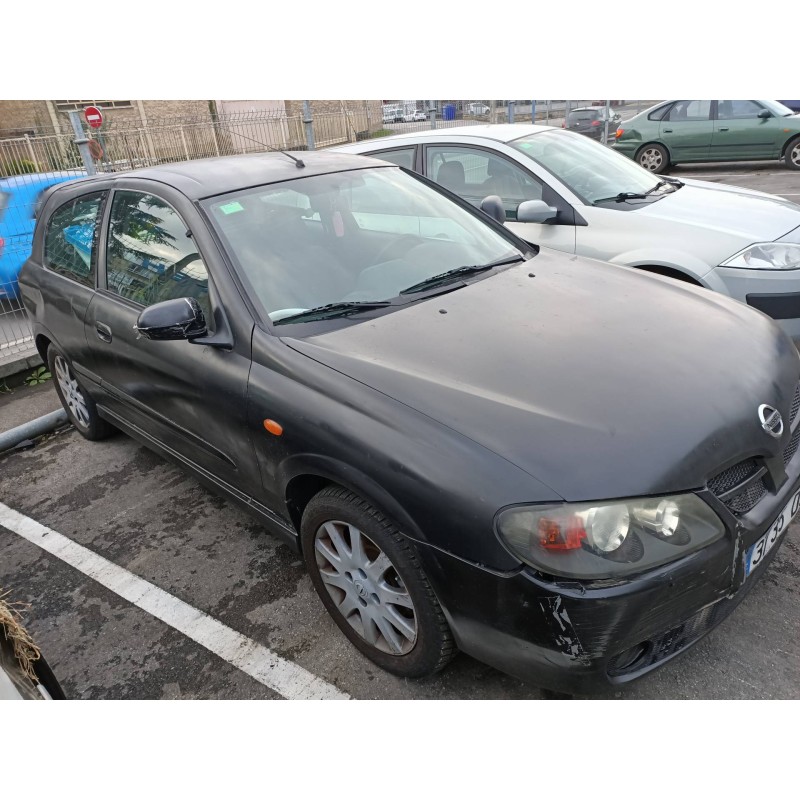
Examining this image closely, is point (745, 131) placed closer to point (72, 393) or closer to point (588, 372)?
point (588, 372)

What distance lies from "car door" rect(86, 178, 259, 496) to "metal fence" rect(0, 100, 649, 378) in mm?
1644

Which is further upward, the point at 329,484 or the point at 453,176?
the point at 453,176

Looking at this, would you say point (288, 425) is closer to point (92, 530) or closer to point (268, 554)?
point (268, 554)

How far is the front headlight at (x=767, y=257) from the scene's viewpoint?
3.89 metres

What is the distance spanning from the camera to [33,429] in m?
4.43

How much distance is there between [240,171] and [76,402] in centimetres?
214

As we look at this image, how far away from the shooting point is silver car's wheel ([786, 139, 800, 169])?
11.2 metres

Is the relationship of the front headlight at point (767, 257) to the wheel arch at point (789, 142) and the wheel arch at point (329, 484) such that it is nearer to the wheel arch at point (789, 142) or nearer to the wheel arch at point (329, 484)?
the wheel arch at point (329, 484)

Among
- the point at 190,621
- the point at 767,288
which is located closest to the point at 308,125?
the point at 767,288

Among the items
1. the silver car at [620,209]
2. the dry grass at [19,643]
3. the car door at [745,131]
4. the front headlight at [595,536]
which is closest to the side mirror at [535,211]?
the silver car at [620,209]

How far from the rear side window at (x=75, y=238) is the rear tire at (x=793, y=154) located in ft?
39.9

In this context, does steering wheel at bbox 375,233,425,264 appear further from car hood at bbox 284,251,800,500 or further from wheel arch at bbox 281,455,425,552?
wheel arch at bbox 281,455,425,552

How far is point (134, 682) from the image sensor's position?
94.1 inches

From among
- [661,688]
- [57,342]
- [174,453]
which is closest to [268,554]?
[174,453]
